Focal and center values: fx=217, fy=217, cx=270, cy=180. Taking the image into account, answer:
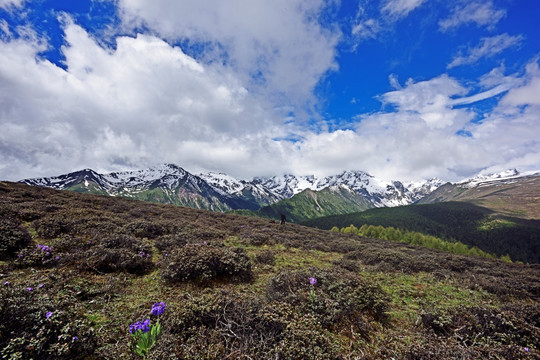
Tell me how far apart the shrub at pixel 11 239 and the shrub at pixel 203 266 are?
467 centimetres

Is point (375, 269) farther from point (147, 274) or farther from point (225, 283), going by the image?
point (147, 274)

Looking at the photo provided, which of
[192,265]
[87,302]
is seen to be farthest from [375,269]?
[87,302]

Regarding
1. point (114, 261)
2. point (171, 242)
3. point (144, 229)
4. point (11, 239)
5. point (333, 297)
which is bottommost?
point (333, 297)

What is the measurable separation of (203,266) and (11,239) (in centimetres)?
638

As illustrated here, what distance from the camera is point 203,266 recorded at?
7.27m

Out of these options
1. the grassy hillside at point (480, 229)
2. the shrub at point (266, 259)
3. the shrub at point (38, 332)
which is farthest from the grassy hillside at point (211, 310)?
the grassy hillside at point (480, 229)

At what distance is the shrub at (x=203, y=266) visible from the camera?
708 cm

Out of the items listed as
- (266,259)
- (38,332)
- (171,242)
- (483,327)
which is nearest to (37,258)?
(171,242)

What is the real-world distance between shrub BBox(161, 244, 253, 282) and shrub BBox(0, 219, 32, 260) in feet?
15.3

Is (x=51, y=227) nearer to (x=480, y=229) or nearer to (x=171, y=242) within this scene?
(x=171, y=242)

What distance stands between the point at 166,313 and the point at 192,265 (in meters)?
2.48

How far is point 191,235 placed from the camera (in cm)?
1233

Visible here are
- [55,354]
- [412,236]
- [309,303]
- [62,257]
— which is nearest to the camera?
[55,354]

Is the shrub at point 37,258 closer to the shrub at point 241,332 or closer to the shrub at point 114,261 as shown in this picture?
the shrub at point 114,261
